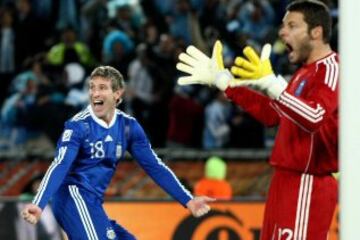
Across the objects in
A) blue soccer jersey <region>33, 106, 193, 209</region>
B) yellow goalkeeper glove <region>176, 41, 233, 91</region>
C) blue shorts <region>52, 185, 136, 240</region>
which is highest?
yellow goalkeeper glove <region>176, 41, 233, 91</region>

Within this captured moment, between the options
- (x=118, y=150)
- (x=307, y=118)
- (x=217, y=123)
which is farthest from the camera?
(x=217, y=123)

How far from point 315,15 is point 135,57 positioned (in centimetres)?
841

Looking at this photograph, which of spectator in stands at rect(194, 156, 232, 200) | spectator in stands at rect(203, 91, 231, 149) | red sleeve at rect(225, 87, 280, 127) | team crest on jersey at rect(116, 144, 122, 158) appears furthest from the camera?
spectator in stands at rect(203, 91, 231, 149)

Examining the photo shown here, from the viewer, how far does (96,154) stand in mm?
7887

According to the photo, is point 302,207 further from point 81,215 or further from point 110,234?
point 81,215

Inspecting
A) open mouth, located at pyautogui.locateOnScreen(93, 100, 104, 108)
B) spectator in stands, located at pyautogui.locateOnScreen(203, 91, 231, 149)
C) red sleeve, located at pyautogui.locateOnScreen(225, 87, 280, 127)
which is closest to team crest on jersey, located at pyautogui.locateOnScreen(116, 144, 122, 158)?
open mouth, located at pyautogui.locateOnScreen(93, 100, 104, 108)

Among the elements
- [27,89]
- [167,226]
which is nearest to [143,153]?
[167,226]

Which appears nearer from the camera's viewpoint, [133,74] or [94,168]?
[94,168]

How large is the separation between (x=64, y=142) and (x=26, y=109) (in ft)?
22.8

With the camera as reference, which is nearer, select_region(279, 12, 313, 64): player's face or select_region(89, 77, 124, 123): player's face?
select_region(279, 12, 313, 64): player's face

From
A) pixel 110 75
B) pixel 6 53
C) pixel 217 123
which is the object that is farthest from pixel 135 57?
pixel 110 75

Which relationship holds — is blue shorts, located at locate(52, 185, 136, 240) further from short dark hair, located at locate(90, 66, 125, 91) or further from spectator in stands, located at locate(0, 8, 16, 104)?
spectator in stands, located at locate(0, 8, 16, 104)

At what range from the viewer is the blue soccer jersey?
7695mm

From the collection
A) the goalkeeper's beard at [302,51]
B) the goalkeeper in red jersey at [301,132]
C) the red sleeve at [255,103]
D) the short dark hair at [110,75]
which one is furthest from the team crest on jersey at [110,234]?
the goalkeeper's beard at [302,51]
